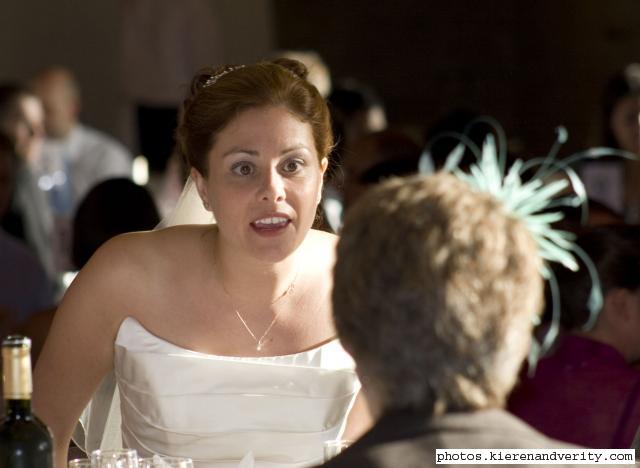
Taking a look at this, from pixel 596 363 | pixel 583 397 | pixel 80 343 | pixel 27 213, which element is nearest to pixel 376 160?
pixel 27 213

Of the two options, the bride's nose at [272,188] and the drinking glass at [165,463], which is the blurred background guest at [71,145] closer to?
the bride's nose at [272,188]

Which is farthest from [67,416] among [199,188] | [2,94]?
→ [2,94]

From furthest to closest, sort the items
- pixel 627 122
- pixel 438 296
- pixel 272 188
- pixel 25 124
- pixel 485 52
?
pixel 485 52, pixel 25 124, pixel 627 122, pixel 272 188, pixel 438 296

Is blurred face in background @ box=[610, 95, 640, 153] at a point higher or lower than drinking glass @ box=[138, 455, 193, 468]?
higher

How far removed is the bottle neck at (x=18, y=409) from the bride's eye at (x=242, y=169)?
1.02 m

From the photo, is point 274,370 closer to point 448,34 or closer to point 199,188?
point 199,188

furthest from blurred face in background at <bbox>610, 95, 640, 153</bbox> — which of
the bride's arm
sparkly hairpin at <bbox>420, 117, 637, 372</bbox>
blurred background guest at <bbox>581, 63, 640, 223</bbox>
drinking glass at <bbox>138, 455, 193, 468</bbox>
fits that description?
drinking glass at <bbox>138, 455, 193, 468</bbox>

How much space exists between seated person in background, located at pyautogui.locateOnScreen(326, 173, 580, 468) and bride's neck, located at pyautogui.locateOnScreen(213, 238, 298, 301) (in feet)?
4.61

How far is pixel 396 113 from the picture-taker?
9.20 metres

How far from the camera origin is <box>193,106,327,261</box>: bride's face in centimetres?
298

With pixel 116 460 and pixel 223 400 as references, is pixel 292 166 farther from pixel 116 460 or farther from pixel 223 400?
pixel 116 460

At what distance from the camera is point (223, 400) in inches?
125

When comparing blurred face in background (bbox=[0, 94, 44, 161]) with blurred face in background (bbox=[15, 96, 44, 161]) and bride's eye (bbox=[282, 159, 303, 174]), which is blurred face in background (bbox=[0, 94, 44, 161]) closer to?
blurred face in background (bbox=[15, 96, 44, 161])

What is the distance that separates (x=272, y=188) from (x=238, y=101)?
0.25 metres
